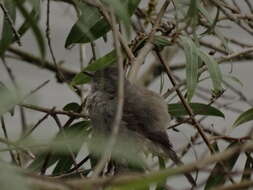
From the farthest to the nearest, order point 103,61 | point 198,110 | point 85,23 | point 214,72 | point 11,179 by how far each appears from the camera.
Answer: point 198,110
point 103,61
point 214,72
point 85,23
point 11,179

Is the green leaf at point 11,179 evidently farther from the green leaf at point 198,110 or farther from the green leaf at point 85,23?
the green leaf at point 198,110

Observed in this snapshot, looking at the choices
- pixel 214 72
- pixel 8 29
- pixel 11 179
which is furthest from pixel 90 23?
pixel 11 179

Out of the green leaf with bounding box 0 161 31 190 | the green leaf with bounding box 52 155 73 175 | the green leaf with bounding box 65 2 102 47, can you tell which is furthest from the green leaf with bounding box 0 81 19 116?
the green leaf with bounding box 52 155 73 175

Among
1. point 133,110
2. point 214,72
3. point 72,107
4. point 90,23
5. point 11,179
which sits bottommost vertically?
point 133,110

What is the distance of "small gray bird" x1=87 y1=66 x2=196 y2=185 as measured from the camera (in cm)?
285

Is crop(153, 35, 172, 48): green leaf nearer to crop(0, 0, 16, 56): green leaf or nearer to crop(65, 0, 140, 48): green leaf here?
crop(65, 0, 140, 48): green leaf

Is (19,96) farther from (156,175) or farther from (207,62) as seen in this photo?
(207,62)

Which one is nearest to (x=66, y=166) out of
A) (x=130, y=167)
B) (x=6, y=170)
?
(x=130, y=167)

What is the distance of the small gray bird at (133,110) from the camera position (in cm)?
285

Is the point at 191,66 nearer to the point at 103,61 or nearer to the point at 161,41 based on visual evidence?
the point at 161,41

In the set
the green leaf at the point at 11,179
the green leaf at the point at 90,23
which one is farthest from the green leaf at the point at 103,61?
the green leaf at the point at 11,179

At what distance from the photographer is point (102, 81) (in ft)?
10.2

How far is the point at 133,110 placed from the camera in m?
3.02

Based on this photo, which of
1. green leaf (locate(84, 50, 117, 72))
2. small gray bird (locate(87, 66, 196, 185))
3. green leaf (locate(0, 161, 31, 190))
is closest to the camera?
green leaf (locate(0, 161, 31, 190))
